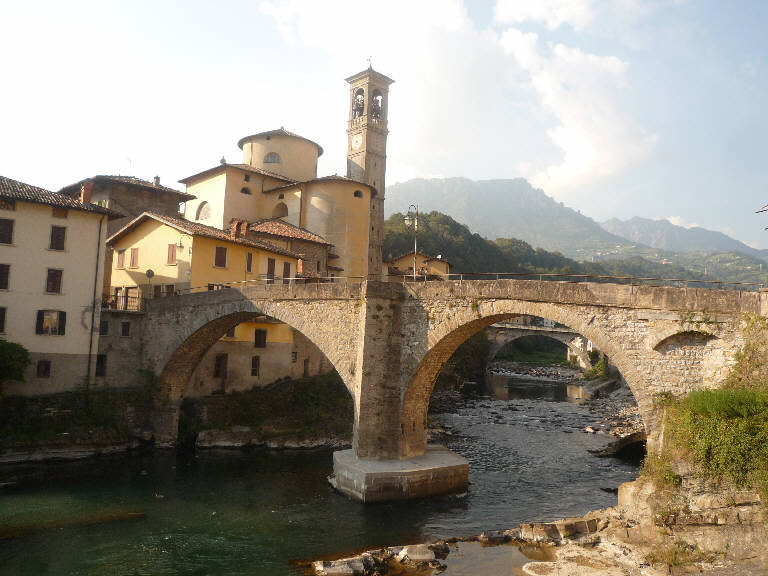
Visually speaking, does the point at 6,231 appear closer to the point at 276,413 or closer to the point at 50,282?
the point at 50,282

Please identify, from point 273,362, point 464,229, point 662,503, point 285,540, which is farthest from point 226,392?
point 464,229

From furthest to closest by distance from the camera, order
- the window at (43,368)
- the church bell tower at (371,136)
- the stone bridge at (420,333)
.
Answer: the church bell tower at (371,136) < the window at (43,368) < the stone bridge at (420,333)

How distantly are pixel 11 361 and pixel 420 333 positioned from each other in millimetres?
16326

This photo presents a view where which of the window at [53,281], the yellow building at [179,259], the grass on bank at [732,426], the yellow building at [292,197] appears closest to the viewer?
the grass on bank at [732,426]

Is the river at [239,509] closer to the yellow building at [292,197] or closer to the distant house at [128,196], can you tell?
the distant house at [128,196]

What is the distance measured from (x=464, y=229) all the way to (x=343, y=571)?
295 feet

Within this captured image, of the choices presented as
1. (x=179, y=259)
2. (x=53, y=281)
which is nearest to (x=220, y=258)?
(x=179, y=259)

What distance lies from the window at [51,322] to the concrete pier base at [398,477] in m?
14.3

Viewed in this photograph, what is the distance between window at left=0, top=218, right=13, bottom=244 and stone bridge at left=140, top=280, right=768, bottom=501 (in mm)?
7177

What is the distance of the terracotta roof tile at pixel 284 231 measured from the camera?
3597 centimetres

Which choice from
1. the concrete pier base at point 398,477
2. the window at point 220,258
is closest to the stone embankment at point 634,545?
the concrete pier base at point 398,477

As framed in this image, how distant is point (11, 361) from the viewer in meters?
21.9

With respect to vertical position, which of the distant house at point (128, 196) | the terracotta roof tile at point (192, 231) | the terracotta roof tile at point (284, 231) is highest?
the distant house at point (128, 196)

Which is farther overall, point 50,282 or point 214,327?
point 214,327
